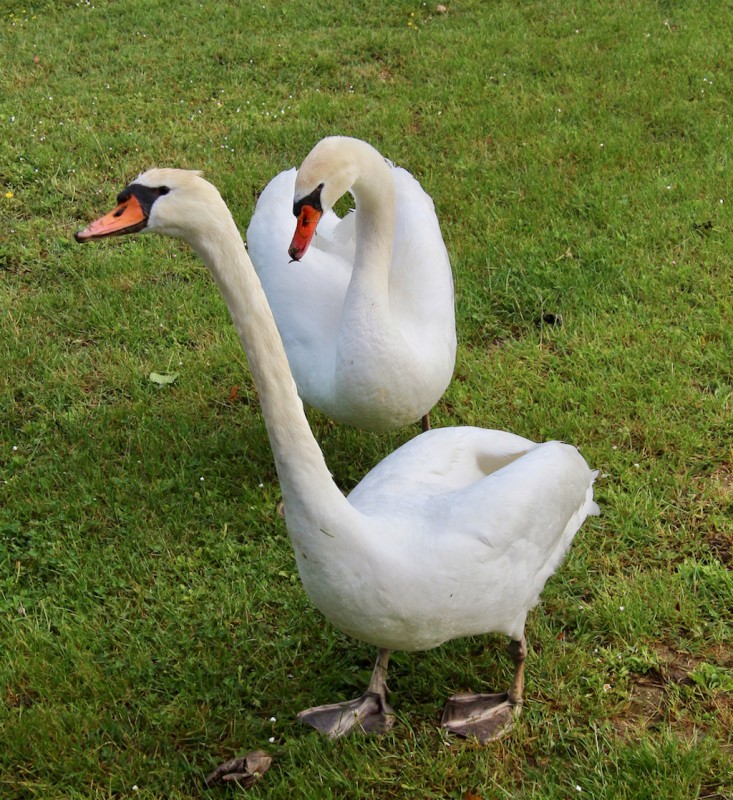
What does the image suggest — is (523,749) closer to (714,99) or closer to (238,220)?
(238,220)

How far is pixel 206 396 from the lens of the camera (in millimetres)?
4695

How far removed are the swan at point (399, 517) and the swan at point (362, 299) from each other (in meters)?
0.37

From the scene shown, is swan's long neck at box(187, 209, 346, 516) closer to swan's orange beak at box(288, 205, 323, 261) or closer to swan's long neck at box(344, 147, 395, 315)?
swan's orange beak at box(288, 205, 323, 261)

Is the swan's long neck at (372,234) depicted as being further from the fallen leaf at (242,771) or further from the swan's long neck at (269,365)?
the fallen leaf at (242,771)

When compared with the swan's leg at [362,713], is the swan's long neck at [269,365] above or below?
above

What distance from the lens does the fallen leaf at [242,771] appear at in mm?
2914

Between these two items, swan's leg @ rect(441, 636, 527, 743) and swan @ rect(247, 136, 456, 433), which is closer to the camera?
swan's leg @ rect(441, 636, 527, 743)

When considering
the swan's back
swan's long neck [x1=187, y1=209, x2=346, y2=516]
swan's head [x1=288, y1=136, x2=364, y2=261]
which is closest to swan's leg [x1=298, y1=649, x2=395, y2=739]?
the swan's back

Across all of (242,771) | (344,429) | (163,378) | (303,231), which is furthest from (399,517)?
(163,378)

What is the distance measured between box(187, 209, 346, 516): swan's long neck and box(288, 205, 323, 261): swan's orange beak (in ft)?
2.78

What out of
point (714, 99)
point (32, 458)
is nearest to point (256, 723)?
point (32, 458)

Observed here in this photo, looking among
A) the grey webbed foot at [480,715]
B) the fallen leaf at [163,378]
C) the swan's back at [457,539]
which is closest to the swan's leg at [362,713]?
the grey webbed foot at [480,715]

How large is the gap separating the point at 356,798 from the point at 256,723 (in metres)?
0.45

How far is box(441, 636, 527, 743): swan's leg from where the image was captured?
300cm
